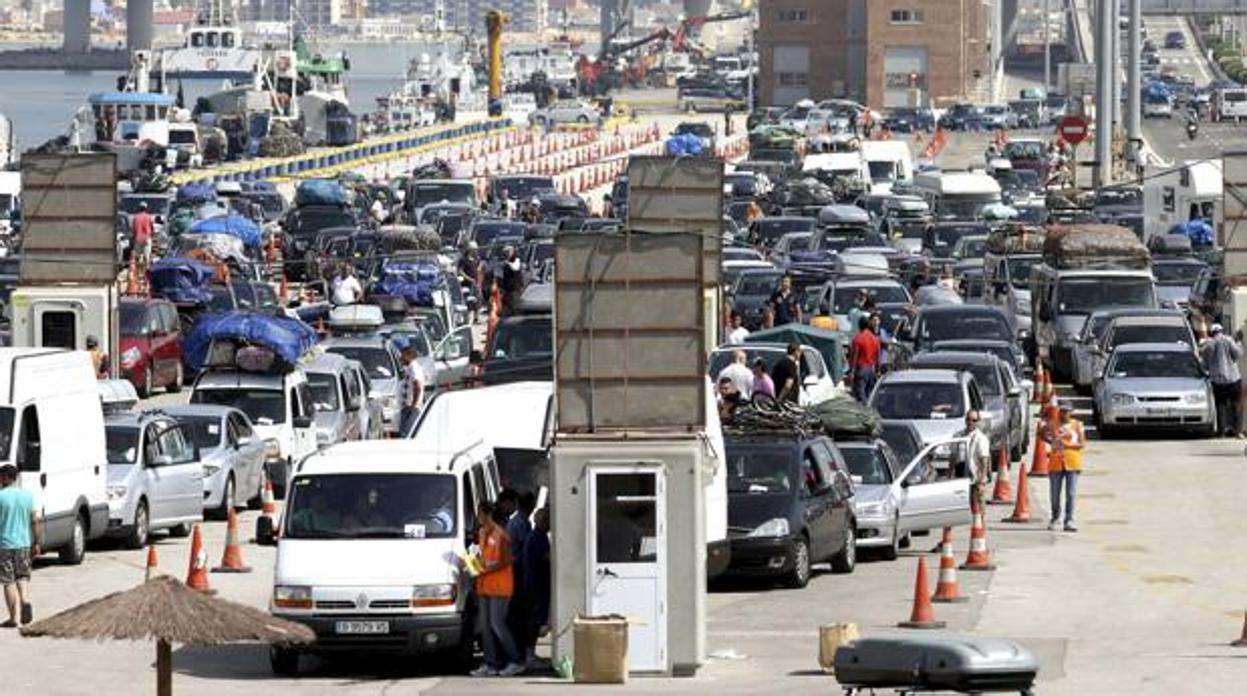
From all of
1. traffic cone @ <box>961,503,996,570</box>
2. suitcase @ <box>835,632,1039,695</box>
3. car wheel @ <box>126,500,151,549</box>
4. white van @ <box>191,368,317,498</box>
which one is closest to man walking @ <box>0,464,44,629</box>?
car wheel @ <box>126,500,151,549</box>

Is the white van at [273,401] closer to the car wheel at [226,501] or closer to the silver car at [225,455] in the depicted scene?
the silver car at [225,455]

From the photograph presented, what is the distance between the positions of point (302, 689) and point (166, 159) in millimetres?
80736

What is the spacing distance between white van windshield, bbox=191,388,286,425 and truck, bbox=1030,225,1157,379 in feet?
45.9

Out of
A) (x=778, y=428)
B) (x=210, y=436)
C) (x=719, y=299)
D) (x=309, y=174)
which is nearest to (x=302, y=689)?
(x=778, y=428)

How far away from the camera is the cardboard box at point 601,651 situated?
24.1 metres

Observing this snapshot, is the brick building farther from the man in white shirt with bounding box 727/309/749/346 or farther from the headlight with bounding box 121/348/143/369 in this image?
the headlight with bounding box 121/348/143/369

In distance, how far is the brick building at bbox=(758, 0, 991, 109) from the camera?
540 feet

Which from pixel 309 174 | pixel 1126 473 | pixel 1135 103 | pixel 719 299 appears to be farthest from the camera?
pixel 309 174

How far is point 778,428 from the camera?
3045 cm

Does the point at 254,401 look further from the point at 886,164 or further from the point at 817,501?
the point at 886,164

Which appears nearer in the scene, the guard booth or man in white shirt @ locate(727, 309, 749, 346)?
the guard booth

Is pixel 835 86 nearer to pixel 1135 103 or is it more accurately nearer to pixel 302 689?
pixel 1135 103

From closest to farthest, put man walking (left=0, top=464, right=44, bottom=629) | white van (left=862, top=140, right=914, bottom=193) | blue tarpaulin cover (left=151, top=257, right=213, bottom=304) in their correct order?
man walking (left=0, top=464, right=44, bottom=629), blue tarpaulin cover (left=151, top=257, right=213, bottom=304), white van (left=862, top=140, right=914, bottom=193)

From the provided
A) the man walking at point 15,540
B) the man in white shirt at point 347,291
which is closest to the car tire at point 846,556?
the man walking at point 15,540
